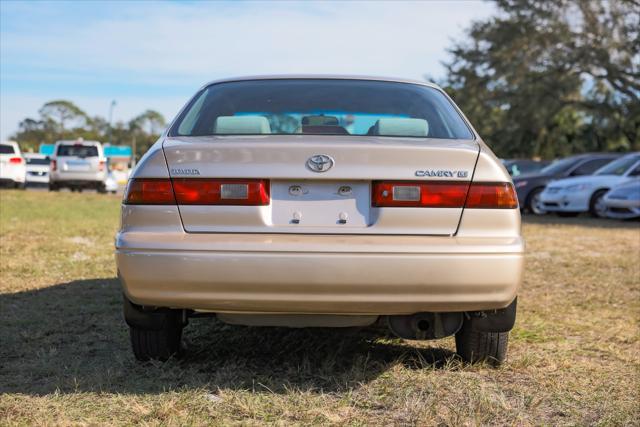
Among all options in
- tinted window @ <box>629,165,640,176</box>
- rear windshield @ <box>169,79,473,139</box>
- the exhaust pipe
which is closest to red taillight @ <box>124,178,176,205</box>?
rear windshield @ <box>169,79,473,139</box>

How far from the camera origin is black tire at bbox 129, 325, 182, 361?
3947 millimetres

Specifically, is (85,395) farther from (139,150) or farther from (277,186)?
(139,150)

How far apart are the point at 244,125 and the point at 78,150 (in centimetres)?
2250

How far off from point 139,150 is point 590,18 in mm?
96075

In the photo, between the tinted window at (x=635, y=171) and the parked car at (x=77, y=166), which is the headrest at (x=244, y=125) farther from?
the parked car at (x=77, y=166)

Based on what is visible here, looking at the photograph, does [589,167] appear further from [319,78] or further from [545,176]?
[319,78]

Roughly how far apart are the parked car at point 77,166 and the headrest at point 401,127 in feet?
72.6

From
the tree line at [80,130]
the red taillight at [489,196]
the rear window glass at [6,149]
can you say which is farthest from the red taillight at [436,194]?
the tree line at [80,130]

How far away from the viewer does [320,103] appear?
178 inches

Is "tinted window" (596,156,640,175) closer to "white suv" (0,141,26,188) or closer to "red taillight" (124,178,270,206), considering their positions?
"red taillight" (124,178,270,206)

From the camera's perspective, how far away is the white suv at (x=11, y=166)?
22891 mm

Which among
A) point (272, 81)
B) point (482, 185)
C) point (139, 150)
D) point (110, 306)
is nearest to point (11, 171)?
point (110, 306)

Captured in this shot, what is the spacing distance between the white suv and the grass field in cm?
1760

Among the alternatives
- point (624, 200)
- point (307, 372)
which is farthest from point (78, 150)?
point (307, 372)
